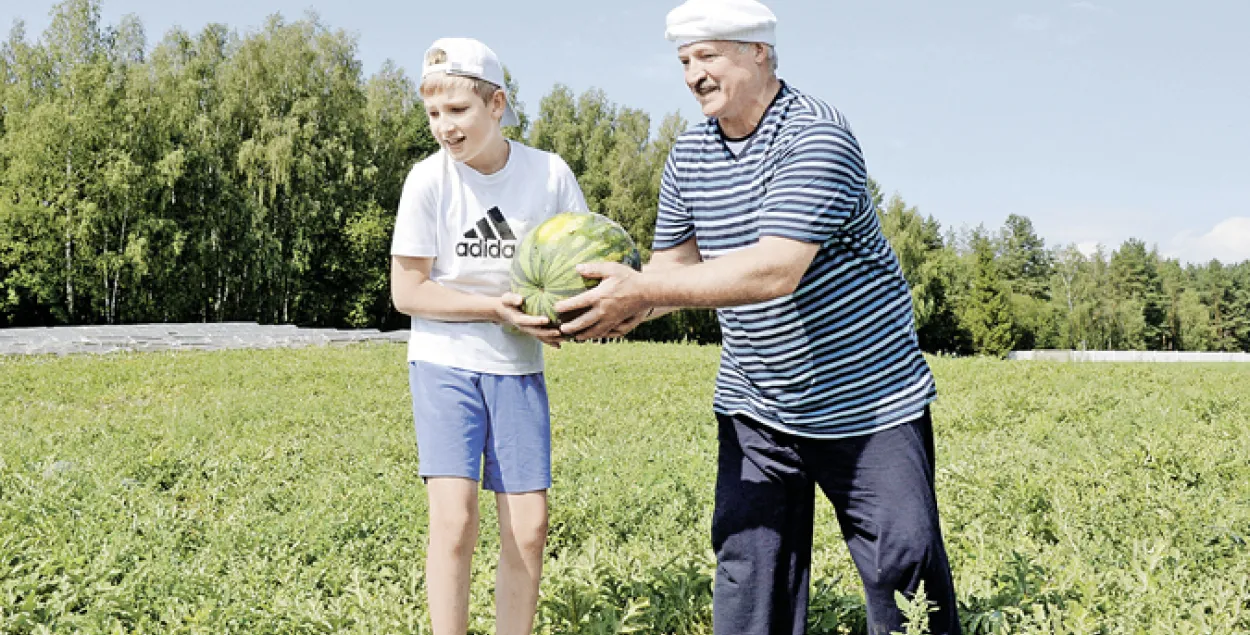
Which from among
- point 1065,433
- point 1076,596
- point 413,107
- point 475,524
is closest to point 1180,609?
point 1076,596

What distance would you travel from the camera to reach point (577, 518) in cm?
579

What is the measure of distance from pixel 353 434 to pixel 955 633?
714cm

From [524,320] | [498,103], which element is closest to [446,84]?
[498,103]

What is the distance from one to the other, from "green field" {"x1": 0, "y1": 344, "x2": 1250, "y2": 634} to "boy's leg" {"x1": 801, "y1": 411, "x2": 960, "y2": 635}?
73cm

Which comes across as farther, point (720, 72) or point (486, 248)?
point (486, 248)

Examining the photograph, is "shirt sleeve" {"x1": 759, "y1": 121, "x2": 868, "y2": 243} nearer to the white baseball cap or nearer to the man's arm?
the man's arm

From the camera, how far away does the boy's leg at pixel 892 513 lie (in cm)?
269

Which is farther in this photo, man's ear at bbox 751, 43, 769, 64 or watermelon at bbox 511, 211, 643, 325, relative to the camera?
watermelon at bbox 511, 211, 643, 325

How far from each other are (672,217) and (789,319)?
1.88ft

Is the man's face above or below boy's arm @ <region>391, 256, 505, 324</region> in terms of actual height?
above

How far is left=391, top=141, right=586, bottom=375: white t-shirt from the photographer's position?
3104mm

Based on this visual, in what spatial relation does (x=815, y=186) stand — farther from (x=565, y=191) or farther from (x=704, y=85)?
(x=565, y=191)

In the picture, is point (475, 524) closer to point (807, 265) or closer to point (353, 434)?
point (807, 265)

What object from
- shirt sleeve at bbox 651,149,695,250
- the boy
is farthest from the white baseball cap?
shirt sleeve at bbox 651,149,695,250
